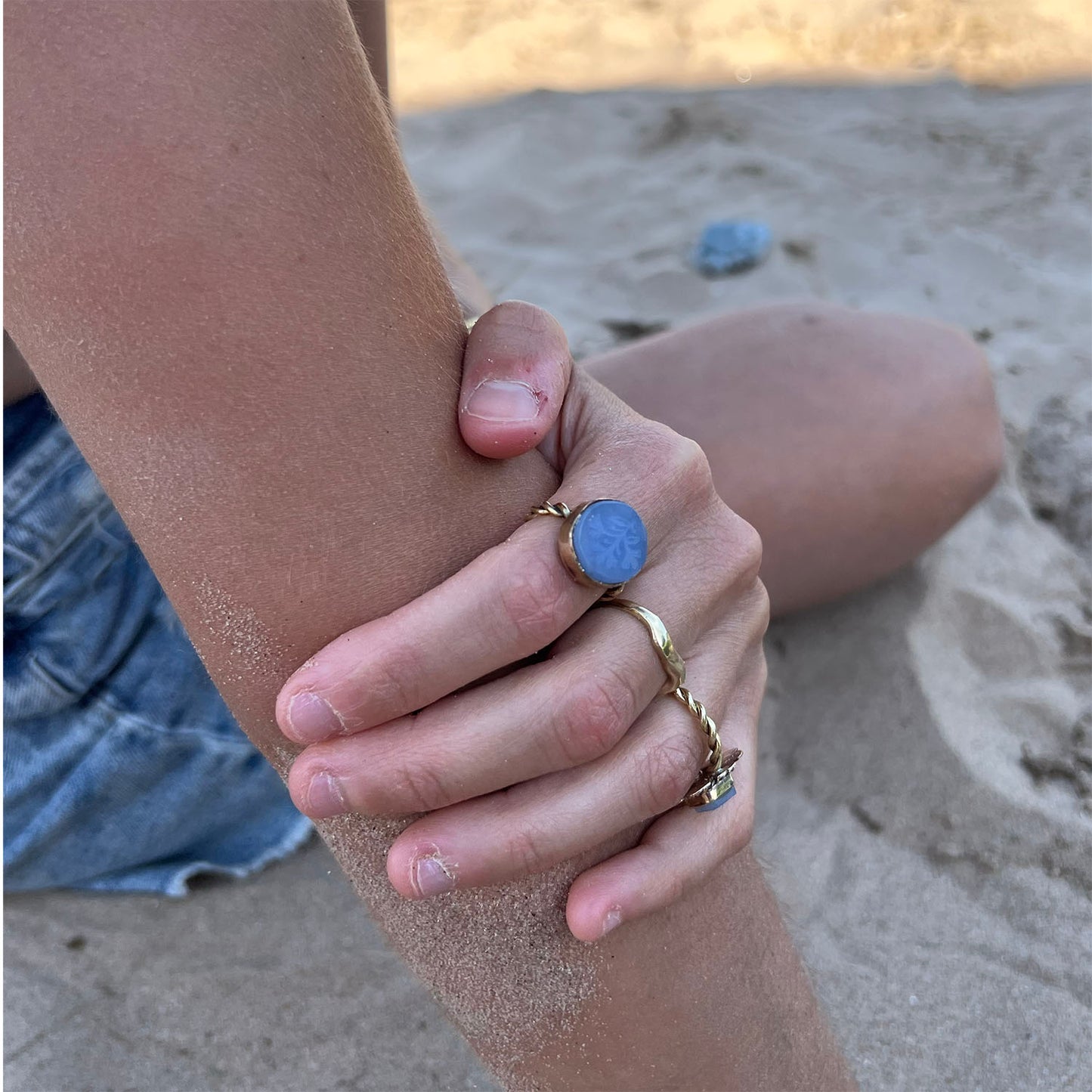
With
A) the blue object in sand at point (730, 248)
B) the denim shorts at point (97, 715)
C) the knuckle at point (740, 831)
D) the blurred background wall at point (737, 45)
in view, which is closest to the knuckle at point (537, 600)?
the knuckle at point (740, 831)

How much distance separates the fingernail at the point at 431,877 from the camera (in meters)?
0.67

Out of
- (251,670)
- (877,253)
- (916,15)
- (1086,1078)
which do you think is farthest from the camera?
(916,15)

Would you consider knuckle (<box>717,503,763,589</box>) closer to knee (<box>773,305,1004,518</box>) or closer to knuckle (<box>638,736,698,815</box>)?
knuckle (<box>638,736,698,815</box>)

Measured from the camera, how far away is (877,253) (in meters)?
2.54

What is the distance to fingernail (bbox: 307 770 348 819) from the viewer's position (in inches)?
26.0

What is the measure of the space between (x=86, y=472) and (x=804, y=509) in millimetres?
970

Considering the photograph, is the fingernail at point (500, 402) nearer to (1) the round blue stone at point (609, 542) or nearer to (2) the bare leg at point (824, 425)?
(1) the round blue stone at point (609, 542)

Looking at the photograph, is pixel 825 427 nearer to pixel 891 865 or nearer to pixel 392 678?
pixel 891 865

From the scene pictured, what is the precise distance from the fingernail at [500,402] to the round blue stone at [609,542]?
8 centimetres

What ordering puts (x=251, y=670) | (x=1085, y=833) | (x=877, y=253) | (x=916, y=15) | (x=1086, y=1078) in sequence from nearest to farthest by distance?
(x=251, y=670) < (x=1086, y=1078) < (x=1085, y=833) < (x=877, y=253) < (x=916, y=15)

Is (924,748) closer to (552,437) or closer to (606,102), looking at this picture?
(552,437)

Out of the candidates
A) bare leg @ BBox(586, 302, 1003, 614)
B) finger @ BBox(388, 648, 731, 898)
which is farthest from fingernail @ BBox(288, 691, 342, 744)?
bare leg @ BBox(586, 302, 1003, 614)

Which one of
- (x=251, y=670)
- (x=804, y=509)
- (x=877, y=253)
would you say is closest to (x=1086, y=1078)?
(x=804, y=509)

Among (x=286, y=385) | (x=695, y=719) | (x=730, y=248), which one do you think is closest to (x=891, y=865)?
(x=695, y=719)
